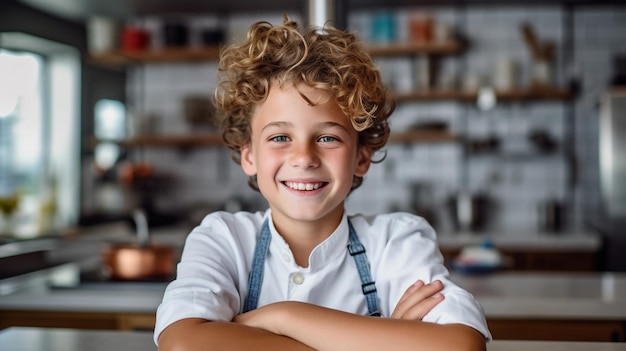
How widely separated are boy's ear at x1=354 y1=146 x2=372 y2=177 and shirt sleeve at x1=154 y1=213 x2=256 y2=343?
0.77 feet

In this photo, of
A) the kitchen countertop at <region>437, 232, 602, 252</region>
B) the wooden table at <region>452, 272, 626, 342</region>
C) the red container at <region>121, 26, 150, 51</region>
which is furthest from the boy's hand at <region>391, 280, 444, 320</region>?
the red container at <region>121, 26, 150, 51</region>

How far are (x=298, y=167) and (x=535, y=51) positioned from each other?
359 cm

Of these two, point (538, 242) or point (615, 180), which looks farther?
point (538, 242)

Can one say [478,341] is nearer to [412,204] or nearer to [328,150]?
[328,150]

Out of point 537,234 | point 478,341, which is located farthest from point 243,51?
point 537,234

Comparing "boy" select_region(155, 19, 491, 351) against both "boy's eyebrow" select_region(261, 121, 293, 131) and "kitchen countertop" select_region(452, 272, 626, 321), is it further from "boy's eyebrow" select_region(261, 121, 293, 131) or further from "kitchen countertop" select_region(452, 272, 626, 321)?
"kitchen countertop" select_region(452, 272, 626, 321)

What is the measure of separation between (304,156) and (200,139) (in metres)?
3.50

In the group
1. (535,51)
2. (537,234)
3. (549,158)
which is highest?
(535,51)

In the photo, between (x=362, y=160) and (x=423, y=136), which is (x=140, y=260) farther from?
(x=423, y=136)

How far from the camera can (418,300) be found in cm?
116

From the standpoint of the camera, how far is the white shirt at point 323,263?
4.12 feet

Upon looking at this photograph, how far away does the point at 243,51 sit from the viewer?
1.32 meters

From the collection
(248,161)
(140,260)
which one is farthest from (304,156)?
(140,260)

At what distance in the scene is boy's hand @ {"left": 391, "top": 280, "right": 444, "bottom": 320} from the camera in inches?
45.0
